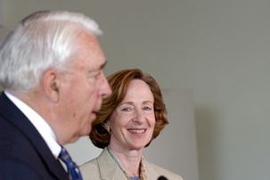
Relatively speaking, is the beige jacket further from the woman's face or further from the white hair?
the white hair

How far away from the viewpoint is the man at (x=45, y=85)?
1.10 m

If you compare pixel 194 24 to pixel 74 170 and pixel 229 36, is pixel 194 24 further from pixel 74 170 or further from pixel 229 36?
pixel 74 170

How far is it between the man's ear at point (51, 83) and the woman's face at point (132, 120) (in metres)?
1.01

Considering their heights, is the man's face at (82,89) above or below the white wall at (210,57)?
above

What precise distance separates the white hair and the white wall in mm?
2370

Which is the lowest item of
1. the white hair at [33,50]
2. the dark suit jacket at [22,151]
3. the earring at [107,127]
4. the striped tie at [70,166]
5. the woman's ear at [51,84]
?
the earring at [107,127]

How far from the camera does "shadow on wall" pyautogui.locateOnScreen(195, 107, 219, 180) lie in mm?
3434

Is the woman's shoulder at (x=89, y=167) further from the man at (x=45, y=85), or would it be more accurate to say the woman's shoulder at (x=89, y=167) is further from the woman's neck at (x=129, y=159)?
the man at (x=45, y=85)

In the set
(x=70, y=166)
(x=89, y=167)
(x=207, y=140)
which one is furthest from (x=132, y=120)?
(x=207, y=140)

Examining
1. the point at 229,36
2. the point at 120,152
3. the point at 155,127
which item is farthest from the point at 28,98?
the point at 229,36

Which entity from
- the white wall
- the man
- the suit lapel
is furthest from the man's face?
the white wall

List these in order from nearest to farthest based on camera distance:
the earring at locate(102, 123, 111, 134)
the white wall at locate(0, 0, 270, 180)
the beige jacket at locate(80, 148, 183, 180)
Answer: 1. the beige jacket at locate(80, 148, 183, 180)
2. the earring at locate(102, 123, 111, 134)
3. the white wall at locate(0, 0, 270, 180)

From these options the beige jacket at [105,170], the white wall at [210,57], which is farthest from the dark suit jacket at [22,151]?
the white wall at [210,57]

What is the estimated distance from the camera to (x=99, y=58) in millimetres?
1228
